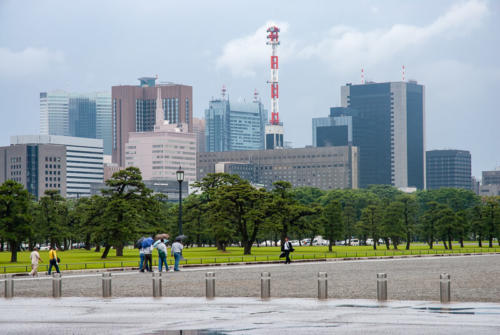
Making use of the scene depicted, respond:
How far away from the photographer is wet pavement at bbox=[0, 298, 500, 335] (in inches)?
779

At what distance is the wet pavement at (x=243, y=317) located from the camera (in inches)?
779

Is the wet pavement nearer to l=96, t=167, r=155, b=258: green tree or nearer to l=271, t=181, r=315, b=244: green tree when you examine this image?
l=96, t=167, r=155, b=258: green tree

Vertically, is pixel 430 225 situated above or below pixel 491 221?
below

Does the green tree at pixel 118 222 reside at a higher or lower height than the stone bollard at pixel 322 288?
higher

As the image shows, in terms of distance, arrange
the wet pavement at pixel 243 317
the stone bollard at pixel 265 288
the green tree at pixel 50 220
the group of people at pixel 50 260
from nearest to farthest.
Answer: the wet pavement at pixel 243 317, the stone bollard at pixel 265 288, the group of people at pixel 50 260, the green tree at pixel 50 220

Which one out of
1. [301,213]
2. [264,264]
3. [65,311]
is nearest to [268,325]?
[65,311]

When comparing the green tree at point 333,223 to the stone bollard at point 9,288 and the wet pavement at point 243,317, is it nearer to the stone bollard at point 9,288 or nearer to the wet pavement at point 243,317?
the stone bollard at point 9,288

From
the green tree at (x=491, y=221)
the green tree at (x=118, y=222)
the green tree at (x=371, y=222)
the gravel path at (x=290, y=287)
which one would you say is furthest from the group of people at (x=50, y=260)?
the green tree at (x=491, y=221)

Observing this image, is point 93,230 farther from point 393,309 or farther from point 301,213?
point 393,309

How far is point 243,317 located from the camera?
22.7m

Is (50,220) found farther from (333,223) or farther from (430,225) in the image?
(430,225)

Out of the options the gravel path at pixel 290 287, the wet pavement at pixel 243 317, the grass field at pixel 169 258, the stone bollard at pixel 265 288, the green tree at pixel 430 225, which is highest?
the green tree at pixel 430 225

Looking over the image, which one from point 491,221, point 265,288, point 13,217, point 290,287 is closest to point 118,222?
point 13,217

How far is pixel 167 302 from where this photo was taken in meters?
27.9
